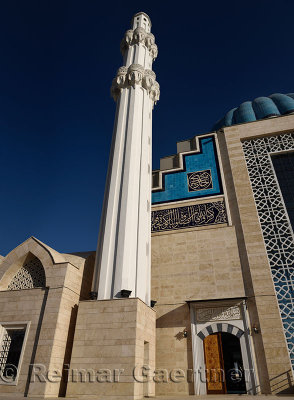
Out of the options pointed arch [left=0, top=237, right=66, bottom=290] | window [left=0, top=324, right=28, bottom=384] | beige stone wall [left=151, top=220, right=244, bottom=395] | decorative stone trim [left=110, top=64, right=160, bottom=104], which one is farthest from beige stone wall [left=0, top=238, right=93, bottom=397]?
decorative stone trim [left=110, top=64, right=160, bottom=104]

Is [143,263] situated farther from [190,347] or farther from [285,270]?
[285,270]

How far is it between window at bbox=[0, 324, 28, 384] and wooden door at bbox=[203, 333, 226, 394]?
4320mm

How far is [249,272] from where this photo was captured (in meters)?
7.58

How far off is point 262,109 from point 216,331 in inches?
525

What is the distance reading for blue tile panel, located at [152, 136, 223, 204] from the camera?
9570mm

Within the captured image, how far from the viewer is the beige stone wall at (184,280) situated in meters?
7.17

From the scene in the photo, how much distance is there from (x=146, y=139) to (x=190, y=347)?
6.46m

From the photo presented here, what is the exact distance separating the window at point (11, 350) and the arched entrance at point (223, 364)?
4337mm

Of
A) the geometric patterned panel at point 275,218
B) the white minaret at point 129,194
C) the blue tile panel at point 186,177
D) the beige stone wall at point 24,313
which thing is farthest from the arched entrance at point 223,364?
the blue tile panel at point 186,177

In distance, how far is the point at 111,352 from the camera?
570 centimetres

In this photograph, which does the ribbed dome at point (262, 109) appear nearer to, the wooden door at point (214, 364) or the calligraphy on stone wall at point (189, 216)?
the calligraphy on stone wall at point (189, 216)

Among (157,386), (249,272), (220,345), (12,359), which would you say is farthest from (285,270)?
(12,359)

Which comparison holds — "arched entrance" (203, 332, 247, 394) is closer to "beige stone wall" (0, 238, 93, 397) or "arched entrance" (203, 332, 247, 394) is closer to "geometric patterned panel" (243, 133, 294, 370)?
"geometric patterned panel" (243, 133, 294, 370)

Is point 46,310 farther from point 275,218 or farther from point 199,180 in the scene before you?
point 275,218
